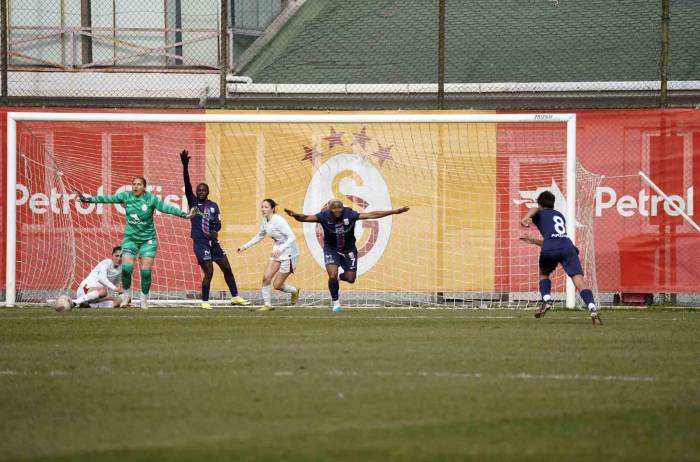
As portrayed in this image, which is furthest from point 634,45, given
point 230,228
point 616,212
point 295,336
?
point 295,336

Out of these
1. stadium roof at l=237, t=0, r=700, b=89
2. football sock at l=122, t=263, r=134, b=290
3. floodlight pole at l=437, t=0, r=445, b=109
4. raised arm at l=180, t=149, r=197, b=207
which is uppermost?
stadium roof at l=237, t=0, r=700, b=89

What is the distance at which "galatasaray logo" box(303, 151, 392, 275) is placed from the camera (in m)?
21.8

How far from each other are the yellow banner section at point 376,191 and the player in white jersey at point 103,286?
1730 millimetres

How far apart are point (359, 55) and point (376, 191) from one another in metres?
6.88

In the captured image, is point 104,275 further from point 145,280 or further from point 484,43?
point 484,43

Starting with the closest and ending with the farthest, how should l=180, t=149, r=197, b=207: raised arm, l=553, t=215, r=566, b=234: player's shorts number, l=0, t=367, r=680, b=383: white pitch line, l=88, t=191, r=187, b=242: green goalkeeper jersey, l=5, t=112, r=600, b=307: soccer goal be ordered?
l=0, t=367, r=680, b=383: white pitch line
l=553, t=215, r=566, b=234: player's shorts number
l=88, t=191, r=187, b=242: green goalkeeper jersey
l=180, t=149, r=197, b=207: raised arm
l=5, t=112, r=600, b=307: soccer goal

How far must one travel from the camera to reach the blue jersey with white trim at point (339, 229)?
64.9ft

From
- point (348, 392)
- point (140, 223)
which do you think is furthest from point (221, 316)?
point (348, 392)

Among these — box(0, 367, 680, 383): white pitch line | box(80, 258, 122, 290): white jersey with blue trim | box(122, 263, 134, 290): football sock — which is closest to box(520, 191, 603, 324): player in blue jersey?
box(0, 367, 680, 383): white pitch line

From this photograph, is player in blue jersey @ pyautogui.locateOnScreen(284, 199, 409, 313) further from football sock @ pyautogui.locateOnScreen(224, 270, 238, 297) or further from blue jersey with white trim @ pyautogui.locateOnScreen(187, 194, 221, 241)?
football sock @ pyautogui.locateOnScreen(224, 270, 238, 297)

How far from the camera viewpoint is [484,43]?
27781 millimetres

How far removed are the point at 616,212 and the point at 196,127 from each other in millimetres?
7190

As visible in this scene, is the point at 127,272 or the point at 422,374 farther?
the point at 127,272

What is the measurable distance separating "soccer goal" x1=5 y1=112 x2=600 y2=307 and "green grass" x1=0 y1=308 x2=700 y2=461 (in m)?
5.42
